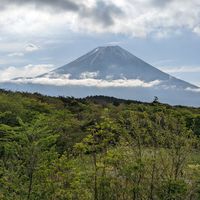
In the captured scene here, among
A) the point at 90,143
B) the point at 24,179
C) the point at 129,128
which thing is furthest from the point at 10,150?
the point at 129,128

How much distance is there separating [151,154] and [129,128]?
749 millimetres

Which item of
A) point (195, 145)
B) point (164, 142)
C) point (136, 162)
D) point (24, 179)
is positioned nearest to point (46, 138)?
point (24, 179)

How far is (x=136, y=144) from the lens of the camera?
10.3 meters

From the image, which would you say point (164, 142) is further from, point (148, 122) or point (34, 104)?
point (34, 104)

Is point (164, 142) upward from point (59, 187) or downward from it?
upward

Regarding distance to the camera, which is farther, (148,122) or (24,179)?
(148,122)

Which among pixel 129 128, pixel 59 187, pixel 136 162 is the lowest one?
pixel 59 187

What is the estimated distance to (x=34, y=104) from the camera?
3262cm

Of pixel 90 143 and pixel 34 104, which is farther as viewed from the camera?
pixel 34 104

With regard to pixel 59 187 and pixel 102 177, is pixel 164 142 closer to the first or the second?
pixel 102 177

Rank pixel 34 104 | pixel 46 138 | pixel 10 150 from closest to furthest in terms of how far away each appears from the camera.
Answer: pixel 46 138 → pixel 10 150 → pixel 34 104

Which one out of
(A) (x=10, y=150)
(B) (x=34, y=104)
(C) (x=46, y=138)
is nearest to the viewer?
(C) (x=46, y=138)

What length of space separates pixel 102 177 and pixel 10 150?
197 cm

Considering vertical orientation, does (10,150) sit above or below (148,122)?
below
